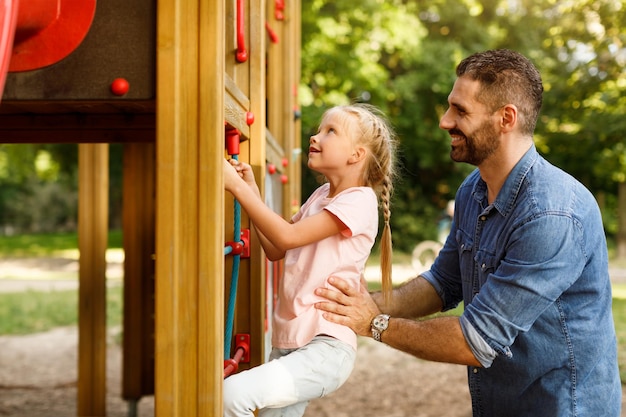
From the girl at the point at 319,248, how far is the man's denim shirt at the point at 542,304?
15.0 inches

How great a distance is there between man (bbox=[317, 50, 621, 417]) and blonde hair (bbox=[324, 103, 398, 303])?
0.56 feet

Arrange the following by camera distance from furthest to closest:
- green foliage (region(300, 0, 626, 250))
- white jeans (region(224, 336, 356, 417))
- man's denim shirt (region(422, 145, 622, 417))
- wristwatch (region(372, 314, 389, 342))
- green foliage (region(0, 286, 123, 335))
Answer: green foliage (region(300, 0, 626, 250)), green foliage (region(0, 286, 123, 335)), wristwatch (region(372, 314, 389, 342)), man's denim shirt (region(422, 145, 622, 417)), white jeans (region(224, 336, 356, 417))

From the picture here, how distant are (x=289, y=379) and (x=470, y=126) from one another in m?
1.04

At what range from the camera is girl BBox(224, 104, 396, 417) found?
216 centimetres

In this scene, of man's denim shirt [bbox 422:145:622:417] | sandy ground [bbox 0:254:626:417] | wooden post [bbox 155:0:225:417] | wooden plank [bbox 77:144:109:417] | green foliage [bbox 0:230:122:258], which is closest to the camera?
wooden post [bbox 155:0:225:417]

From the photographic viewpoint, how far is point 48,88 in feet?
5.90

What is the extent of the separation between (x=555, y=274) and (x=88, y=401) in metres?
4.39

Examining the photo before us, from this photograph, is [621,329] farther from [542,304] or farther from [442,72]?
[442,72]

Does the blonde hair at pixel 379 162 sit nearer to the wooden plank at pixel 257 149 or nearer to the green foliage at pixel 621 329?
the wooden plank at pixel 257 149

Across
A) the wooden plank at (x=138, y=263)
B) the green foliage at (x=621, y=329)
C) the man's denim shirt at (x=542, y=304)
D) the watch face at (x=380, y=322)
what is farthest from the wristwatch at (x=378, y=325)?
the green foliage at (x=621, y=329)

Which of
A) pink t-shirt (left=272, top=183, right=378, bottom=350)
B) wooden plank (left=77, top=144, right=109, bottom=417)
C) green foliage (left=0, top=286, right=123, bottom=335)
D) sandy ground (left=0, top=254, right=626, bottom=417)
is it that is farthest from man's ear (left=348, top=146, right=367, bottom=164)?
green foliage (left=0, top=286, right=123, bottom=335)

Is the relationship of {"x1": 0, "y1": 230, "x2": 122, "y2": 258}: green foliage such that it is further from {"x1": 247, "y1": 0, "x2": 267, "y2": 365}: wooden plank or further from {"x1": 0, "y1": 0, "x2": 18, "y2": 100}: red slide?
{"x1": 0, "y1": 0, "x2": 18, "y2": 100}: red slide

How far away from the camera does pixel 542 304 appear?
227cm

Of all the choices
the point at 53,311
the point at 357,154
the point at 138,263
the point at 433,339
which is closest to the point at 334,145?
the point at 357,154
